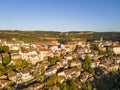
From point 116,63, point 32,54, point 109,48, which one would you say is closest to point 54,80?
point 116,63

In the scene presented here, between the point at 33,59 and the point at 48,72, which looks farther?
the point at 33,59

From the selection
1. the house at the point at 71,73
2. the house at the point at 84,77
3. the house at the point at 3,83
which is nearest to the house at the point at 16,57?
the house at the point at 3,83

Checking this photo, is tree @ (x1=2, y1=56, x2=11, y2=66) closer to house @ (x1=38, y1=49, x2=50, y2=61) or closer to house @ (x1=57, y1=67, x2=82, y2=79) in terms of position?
house @ (x1=38, y1=49, x2=50, y2=61)

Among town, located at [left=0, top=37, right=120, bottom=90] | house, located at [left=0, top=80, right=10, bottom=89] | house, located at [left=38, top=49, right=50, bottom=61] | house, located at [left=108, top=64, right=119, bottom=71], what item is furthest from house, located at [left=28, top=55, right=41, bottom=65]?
house, located at [left=108, top=64, right=119, bottom=71]

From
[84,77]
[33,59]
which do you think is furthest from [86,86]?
[33,59]

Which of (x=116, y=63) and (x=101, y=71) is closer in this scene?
(x=101, y=71)

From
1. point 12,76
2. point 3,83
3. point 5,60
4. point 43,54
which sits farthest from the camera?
point 43,54

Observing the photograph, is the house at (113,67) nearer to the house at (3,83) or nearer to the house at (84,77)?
the house at (84,77)

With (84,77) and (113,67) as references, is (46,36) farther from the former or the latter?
(84,77)

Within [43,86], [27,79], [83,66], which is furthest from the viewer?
[83,66]

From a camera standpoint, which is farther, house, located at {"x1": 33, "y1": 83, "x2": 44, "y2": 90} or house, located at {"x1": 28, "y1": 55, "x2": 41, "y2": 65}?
house, located at {"x1": 28, "y1": 55, "x2": 41, "y2": 65}

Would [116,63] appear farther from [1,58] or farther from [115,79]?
[1,58]
